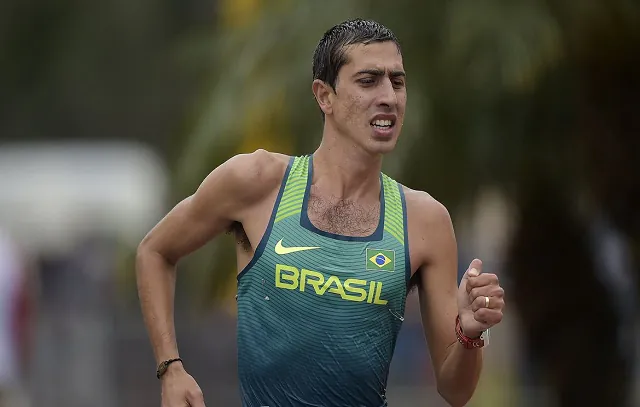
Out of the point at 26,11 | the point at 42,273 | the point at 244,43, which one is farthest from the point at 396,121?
the point at 26,11

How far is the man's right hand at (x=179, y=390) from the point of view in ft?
16.1

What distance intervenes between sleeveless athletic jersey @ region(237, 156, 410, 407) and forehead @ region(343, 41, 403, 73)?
1.62 ft

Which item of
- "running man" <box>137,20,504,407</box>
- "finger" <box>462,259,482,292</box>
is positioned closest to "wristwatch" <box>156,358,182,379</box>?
"running man" <box>137,20,504,407</box>

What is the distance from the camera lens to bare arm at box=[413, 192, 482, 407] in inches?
197

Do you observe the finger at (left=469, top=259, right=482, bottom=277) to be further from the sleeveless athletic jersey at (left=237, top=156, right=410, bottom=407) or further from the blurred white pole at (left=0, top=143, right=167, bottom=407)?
the blurred white pole at (left=0, top=143, right=167, bottom=407)

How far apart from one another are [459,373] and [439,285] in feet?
0.99

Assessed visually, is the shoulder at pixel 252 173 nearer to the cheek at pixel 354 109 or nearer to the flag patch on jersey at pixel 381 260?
the cheek at pixel 354 109

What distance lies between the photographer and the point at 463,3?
33.3 feet

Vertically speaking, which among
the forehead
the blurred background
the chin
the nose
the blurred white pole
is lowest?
the blurred white pole

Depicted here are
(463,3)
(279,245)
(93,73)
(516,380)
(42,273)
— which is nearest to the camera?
(279,245)

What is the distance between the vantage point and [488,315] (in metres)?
4.51

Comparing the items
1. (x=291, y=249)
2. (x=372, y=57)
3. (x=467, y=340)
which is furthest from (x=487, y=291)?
(x=372, y=57)

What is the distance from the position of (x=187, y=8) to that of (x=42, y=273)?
232 inches

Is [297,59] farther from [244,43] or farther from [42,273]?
[42,273]
